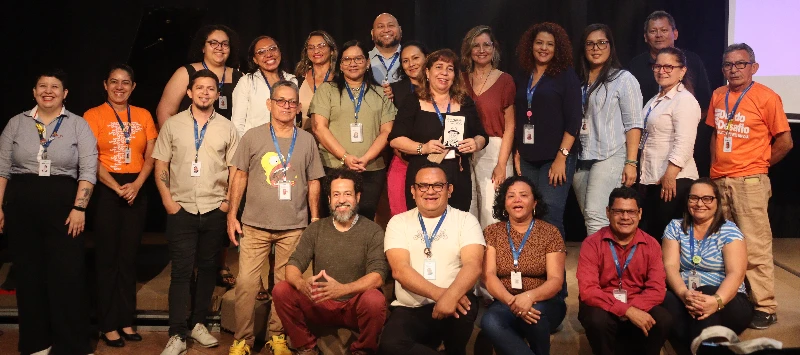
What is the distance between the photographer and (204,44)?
4391 mm

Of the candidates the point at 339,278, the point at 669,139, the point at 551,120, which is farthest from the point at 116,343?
the point at 669,139

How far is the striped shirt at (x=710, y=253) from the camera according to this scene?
12.0 ft

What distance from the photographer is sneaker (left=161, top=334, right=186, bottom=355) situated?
12.8 ft

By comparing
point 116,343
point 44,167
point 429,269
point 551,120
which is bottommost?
point 116,343

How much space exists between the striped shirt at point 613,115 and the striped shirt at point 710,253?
1.98 ft

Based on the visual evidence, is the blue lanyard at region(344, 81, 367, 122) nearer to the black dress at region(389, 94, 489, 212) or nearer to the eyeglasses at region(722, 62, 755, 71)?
the black dress at region(389, 94, 489, 212)

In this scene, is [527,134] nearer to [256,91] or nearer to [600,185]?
[600,185]

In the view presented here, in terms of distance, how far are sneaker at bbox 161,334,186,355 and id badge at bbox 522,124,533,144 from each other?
216 cm

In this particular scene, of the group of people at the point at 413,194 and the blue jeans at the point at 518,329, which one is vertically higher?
the group of people at the point at 413,194

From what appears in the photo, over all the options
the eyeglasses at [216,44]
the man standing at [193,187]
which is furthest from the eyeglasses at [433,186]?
the eyeglasses at [216,44]

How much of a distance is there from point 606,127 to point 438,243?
119 cm

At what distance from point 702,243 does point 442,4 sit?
2733mm

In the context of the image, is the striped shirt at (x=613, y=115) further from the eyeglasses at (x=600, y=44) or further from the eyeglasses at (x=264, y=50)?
Result: the eyeglasses at (x=264, y=50)

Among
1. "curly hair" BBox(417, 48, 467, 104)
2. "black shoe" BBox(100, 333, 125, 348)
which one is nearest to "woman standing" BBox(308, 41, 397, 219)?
"curly hair" BBox(417, 48, 467, 104)
